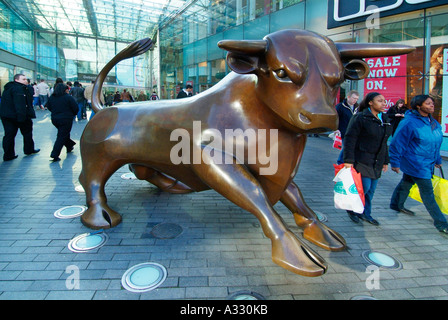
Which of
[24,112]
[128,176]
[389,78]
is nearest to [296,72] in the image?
[128,176]

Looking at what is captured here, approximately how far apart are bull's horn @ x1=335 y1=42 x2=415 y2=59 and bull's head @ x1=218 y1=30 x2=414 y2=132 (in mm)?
118

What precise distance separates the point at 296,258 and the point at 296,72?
1183mm

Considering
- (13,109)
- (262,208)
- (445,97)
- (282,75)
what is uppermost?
(445,97)

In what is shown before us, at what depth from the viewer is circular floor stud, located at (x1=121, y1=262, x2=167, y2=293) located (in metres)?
2.07

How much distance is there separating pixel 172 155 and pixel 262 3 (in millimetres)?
13077

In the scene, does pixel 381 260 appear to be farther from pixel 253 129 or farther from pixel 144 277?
pixel 144 277

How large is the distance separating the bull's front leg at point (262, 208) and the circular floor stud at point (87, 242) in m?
1.24

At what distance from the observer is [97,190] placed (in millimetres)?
3164

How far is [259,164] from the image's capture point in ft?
7.48

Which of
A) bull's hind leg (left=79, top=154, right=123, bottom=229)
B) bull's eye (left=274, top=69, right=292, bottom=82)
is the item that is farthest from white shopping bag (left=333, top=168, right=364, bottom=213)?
bull's hind leg (left=79, top=154, right=123, bottom=229)

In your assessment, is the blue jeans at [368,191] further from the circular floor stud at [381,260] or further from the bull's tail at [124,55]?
the bull's tail at [124,55]

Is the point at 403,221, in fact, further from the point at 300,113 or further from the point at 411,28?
the point at 411,28

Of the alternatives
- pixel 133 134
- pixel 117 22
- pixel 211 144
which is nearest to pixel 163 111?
pixel 133 134

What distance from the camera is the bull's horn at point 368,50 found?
7.18 ft
